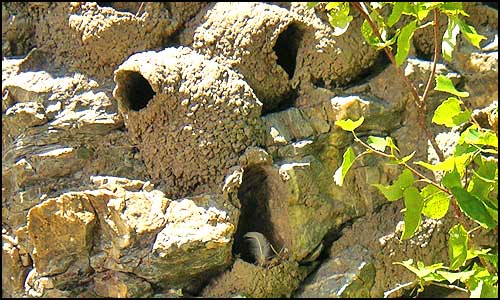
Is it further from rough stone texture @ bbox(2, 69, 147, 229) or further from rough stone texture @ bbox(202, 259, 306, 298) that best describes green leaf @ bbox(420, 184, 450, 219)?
rough stone texture @ bbox(2, 69, 147, 229)

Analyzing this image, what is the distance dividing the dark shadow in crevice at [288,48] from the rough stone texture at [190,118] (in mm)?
219

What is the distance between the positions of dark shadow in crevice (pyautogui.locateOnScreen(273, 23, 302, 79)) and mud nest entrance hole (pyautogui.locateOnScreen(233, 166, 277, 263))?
37 centimetres

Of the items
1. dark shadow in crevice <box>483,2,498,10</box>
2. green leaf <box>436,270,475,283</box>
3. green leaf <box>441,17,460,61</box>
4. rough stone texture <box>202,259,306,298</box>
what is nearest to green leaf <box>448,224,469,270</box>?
green leaf <box>436,270,475,283</box>

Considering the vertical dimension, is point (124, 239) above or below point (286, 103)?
below

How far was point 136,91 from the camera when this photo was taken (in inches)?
87.9

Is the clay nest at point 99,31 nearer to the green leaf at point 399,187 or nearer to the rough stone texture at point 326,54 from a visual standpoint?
the rough stone texture at point 326,54

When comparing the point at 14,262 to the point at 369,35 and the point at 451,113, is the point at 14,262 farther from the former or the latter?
the point at 451,113

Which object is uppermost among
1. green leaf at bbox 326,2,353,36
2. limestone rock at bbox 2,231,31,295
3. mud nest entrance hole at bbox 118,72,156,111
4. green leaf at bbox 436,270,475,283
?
green leaf at bbox 326,2,353,36

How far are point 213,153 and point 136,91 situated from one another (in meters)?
0.36

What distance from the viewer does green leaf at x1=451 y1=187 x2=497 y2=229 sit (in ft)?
3.76

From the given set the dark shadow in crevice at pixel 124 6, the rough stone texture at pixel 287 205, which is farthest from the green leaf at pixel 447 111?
the dark shadow in crevice at pixel 124 6

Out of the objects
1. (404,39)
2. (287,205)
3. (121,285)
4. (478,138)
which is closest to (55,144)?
(121,285)

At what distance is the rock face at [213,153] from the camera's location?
210cm

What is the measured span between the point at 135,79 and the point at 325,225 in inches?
30.8
